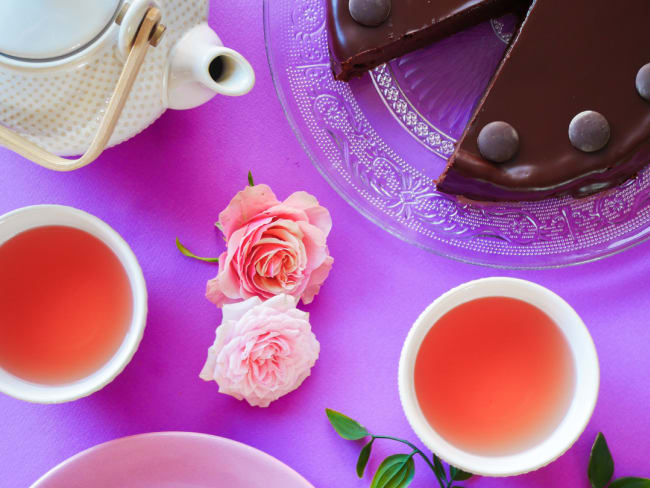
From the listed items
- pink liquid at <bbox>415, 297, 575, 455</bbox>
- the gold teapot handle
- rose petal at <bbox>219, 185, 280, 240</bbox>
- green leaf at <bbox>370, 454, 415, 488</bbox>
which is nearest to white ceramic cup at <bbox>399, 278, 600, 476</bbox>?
pink liquid at <bbox>415, 297, 575, 455</bbox>

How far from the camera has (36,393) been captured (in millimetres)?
1344

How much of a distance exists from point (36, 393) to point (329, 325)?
56 centimetres

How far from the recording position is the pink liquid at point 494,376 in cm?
138

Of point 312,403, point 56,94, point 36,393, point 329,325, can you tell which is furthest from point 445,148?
point 36,393

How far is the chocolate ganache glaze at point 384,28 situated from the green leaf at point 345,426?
26.1 inches

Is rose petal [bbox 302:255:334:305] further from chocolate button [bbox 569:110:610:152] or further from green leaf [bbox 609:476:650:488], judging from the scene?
green leaf [bbox 609:476:650:488]

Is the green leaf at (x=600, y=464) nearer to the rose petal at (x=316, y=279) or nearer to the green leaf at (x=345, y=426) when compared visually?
the green leaf at (x=345, y=426)

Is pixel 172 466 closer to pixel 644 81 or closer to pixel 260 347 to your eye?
pixel 260 347

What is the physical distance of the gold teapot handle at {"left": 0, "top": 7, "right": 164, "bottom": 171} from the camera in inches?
42.7

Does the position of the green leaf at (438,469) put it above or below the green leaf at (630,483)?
below

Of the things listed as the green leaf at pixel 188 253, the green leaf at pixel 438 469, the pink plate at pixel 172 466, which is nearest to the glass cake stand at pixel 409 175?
the green leaf at pixel 188 253

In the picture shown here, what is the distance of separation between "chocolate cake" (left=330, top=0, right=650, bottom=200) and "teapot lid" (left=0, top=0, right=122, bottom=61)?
0.47 metres

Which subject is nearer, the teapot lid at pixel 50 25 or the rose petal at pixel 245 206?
the teapot lid at pixel 50 25

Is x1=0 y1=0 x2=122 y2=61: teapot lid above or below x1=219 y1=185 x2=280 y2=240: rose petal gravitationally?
below
